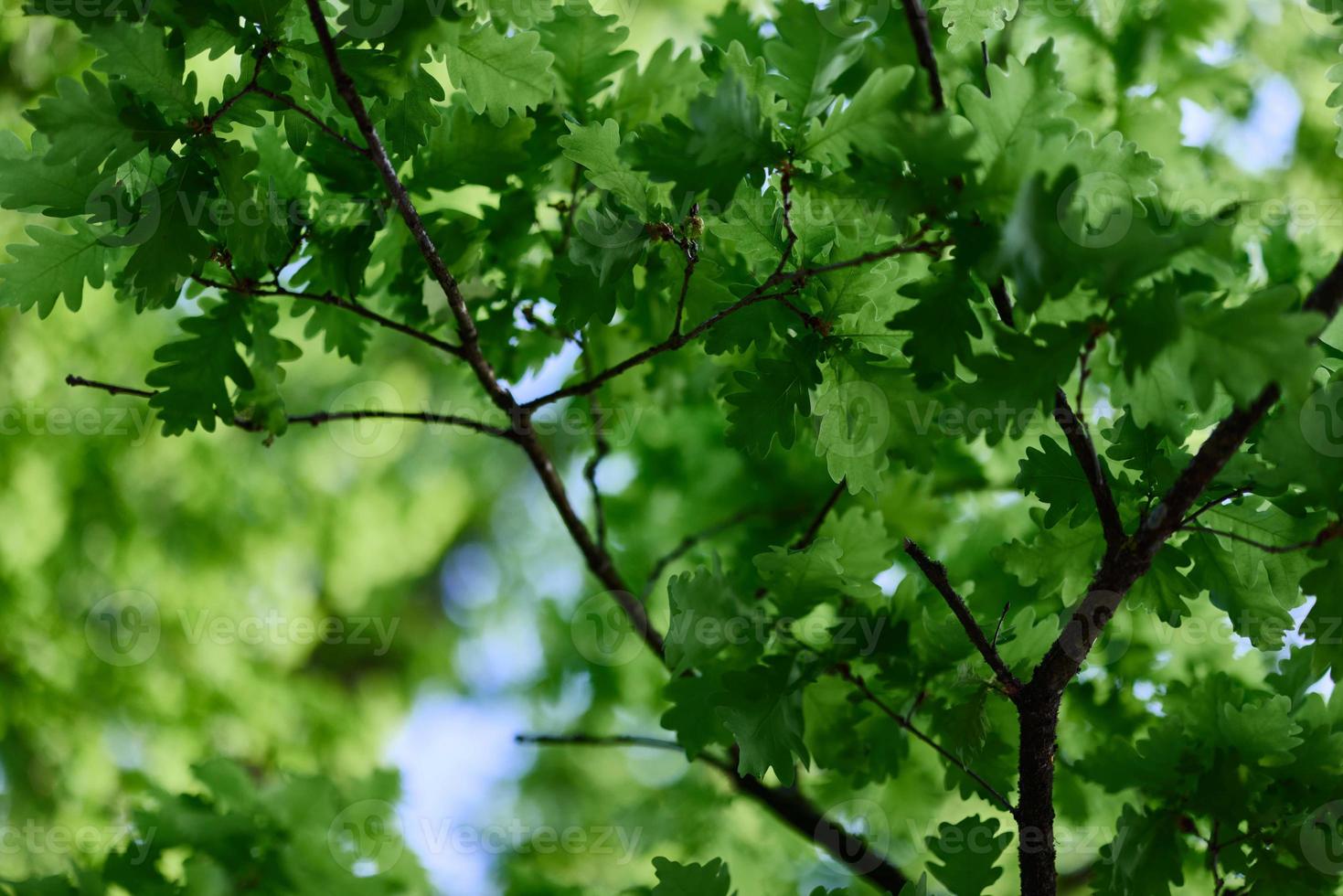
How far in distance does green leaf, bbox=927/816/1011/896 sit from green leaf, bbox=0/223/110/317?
1.59 m

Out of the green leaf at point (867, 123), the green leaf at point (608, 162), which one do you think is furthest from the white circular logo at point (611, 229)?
the green leaf at point (867, 123)

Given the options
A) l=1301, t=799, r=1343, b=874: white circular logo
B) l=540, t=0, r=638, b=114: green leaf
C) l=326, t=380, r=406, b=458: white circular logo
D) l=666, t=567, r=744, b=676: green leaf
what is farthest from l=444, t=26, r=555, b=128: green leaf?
l=326, t=380, r=406, b=458: white circular logo

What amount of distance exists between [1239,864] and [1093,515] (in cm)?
61

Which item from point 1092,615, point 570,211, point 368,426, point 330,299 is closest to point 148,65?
point 330,299

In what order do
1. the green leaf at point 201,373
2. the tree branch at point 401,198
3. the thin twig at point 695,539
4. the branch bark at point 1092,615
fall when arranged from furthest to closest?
1. the thin twig at point 695,539
2. the green leaf at point 201,373
3. the tree branch at point 401,198
4. the branch bark at point 1092,615

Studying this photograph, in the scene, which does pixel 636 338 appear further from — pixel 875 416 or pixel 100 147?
pixel 100 147

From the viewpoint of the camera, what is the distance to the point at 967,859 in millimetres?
1492

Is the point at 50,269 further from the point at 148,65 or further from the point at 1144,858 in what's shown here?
the point at 1144,858

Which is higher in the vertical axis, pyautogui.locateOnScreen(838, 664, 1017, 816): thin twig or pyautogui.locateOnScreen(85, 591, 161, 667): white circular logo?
pyautogui.locateOnScreen(85, 591, 161, 667): white circular logo

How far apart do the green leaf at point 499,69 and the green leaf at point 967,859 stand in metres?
1.30

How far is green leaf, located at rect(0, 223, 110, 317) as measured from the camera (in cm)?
149

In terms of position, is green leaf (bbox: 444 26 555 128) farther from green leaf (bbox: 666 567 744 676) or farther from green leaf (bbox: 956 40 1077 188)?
green leaf (bbox: 666 567 744 676)

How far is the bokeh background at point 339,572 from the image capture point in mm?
2689

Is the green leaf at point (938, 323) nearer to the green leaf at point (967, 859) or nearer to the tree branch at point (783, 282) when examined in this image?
the tree branch at point (783, 282)
